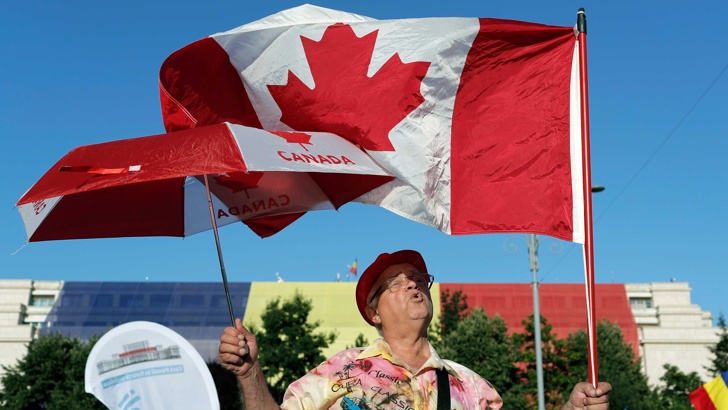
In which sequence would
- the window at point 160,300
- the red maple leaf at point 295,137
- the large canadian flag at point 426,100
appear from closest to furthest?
the red maple leaf at point 295,137 → the large canadian flag at point 426,100 → the window at point 160,300

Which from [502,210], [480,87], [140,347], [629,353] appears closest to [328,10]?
[480,87]

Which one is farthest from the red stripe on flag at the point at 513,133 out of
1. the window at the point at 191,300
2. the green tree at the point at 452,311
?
the window at the point at 191,300

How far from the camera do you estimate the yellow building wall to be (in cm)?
6512

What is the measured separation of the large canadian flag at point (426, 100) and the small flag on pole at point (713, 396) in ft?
23.7

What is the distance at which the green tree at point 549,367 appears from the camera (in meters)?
41.3

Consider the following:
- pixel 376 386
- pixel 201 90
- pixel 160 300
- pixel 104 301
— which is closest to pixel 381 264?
→ pixel 376 386

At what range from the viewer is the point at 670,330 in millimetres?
70125

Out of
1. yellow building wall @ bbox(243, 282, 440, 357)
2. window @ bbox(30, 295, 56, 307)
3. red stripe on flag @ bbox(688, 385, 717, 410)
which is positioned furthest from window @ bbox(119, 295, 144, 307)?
red stripe on flag @ bbox(688, 385, 717, 410)

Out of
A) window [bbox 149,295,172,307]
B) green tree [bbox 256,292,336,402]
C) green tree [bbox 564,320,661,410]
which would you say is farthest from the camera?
window [bbox 149,295,172,307]

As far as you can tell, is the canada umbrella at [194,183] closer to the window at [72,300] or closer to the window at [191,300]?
the window at [191,300]

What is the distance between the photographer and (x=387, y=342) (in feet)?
13.6

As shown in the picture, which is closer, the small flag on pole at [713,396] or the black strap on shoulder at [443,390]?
the black strap on shoulder at [443,390]

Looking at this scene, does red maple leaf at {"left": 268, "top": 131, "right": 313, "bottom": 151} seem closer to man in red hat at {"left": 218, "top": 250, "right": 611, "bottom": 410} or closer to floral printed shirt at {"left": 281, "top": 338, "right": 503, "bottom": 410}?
man in red hat at {"left": 218, "top": 250, "right": 611, "bottom": 410}

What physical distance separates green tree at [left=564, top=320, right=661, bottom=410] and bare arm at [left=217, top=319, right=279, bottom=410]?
37.6 meters
